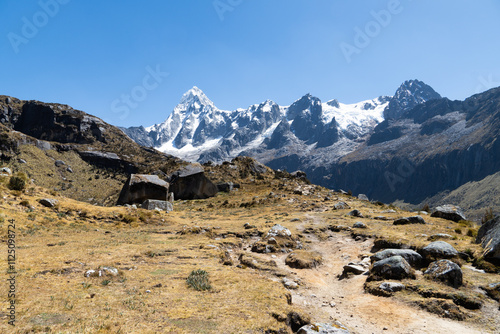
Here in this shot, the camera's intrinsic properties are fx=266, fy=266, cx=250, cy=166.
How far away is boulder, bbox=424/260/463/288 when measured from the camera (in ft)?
43.7

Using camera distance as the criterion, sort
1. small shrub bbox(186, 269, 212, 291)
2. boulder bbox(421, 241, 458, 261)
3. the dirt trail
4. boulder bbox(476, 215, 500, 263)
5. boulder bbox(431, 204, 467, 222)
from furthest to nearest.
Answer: boulder bbox(431, 204, 467, 222)
boulder bbox(421, 241, 458, 261)
boulder bbox(476, 215, 500, 263)
small shrub bbox(186, 269, 212, 291)
the dirt trail

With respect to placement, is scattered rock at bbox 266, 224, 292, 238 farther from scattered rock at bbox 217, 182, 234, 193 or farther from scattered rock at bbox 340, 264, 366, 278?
scattered rock at bbox 217, 182, 234, 193

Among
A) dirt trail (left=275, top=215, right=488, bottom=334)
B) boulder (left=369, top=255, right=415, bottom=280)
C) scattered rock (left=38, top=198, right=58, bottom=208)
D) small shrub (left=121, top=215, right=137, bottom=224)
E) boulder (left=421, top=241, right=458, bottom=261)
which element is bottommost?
dirt trail (left=275, top=215, right=488, bottom=334)

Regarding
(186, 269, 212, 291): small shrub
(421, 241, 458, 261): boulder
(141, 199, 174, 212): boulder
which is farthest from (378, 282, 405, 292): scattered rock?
(141, 199, 174, 212): boulder

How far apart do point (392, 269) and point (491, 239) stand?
662 cm

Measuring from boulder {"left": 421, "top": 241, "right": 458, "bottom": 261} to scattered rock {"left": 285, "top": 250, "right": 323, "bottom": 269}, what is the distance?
6.76 meters

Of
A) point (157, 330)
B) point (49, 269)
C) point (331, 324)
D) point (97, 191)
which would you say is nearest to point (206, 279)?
point (157, 330)

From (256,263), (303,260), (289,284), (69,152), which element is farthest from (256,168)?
(69,152)

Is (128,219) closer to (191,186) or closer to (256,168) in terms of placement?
(191,186)

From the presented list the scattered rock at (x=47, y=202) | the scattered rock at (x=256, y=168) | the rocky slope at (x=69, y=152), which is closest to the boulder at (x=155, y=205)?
the scattered rock at (x=47, y=202)

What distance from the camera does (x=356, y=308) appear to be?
40.5 feet

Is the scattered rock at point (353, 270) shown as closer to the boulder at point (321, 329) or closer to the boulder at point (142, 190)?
the boulder at point (321, 329)

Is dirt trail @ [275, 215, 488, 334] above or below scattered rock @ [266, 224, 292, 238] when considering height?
below

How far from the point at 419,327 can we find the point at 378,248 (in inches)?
412
